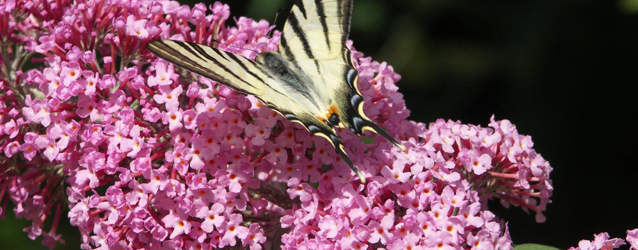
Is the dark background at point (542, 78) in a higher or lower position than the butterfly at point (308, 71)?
lower

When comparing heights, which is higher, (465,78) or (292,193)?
(292,193)

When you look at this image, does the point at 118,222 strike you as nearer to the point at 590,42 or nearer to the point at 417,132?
the point at 417,132

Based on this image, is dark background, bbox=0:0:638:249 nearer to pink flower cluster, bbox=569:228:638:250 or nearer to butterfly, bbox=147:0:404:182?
butterfly, bbox=147:0:404:182

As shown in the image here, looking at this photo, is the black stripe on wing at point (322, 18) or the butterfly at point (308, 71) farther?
the black stripe on wing at point (322, 18)

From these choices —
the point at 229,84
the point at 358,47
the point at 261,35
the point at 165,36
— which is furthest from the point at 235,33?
the point at 358,47

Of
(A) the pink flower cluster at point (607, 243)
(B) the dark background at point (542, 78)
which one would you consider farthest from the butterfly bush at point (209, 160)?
(B) the dark background at point (542, 78)

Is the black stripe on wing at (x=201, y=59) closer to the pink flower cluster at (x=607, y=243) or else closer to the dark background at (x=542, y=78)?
the pink flower cluster at (x=607, y=243)

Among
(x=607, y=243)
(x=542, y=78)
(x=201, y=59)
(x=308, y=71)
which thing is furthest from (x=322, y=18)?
(x=542, y=78)

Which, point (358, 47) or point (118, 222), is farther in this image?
point (358, 47)
